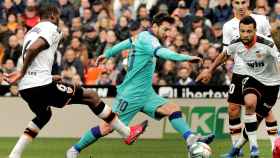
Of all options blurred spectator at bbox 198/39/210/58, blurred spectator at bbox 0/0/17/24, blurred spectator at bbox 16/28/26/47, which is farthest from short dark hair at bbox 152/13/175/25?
blurred spectator at bbox 0/0/17/24

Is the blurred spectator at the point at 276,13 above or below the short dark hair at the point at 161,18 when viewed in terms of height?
below

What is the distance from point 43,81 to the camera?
1388cm

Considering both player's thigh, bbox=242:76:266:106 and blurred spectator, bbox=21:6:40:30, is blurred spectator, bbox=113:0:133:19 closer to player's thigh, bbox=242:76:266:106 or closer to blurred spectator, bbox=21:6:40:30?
blurred spectator, bbox=21:6:40:30

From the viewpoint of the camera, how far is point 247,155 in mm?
16266

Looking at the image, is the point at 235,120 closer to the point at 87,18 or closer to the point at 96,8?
the point at 87,18

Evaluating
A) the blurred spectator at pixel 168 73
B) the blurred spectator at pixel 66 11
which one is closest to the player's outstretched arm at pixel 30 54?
the blurred spectator at pixel 168 73

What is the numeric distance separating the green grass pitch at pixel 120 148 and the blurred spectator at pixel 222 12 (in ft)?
18.9

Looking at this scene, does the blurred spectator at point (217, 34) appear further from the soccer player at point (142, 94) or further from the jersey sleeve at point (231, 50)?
the soccer player at point (142, 94)

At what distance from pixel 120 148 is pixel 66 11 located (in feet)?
26.7

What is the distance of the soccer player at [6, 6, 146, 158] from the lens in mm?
13695

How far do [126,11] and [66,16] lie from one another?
59.4 inches

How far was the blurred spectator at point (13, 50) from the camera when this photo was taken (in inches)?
917

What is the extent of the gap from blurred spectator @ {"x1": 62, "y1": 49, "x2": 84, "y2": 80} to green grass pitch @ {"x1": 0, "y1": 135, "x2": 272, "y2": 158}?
333 cm

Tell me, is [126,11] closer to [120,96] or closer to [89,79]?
[89,79]
